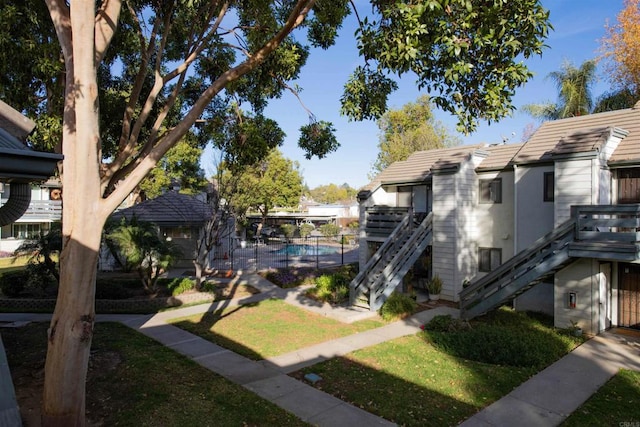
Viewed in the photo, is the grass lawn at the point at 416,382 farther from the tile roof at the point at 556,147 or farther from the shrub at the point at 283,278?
the shrub at the point at 283,278

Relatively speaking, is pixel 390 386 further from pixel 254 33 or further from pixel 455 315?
pixel 254 33

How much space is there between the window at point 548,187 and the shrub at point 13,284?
63.8ft

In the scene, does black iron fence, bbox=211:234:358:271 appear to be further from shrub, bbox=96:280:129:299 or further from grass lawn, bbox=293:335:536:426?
grass lawn, bbox=293:335:536:426

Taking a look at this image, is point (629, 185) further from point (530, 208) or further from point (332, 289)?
point (332, 289)

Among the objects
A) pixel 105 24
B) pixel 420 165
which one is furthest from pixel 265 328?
pixel 420 165

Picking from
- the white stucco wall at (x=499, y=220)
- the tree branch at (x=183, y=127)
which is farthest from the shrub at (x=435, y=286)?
the tree branch at (x=183, y=127)

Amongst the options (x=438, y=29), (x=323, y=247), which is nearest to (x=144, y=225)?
(x=438, y=29)

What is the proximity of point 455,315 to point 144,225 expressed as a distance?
40.7ft

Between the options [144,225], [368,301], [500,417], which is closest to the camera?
[500,417]

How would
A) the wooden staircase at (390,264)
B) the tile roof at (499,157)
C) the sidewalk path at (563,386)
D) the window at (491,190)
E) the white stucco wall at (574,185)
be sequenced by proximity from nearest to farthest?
the sidewalk path at (563,386) < the white stucco wall at (574,185) < the wooden staircase at (390,264) < the tile roof at (499,157) < the window at (491,190)

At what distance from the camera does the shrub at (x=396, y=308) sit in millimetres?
13055

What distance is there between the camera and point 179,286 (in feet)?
53.0

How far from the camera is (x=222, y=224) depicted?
1706 cm

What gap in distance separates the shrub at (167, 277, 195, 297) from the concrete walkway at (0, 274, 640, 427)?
6.65 ft
